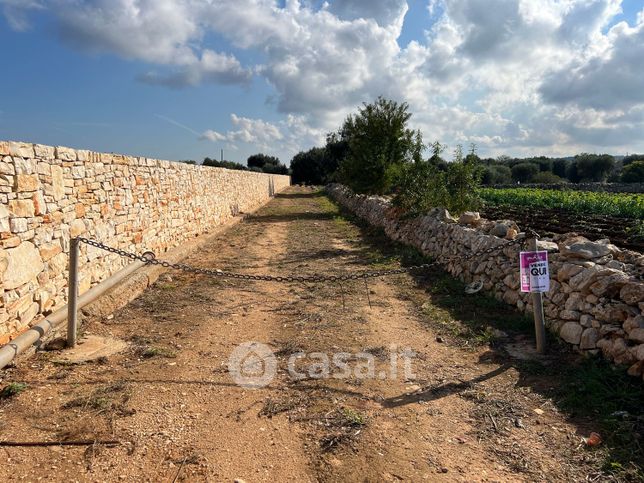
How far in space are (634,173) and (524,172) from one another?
60.2ft

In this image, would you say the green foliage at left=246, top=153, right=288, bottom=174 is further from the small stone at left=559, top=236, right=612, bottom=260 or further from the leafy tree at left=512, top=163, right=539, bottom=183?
the small stone at left=559, top=236, right=612, bottom=260

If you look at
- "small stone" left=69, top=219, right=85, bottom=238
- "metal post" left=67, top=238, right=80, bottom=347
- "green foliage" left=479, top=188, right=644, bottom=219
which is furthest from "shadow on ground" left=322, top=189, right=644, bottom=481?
"green foliage" left=479, top=188, right=644, bottom=219

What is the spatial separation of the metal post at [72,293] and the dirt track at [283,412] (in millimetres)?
321

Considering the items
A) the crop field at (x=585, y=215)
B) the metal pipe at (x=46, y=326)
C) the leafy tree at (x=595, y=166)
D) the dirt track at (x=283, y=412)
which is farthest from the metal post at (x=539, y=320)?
the leafy tree at (x=595, y=166)

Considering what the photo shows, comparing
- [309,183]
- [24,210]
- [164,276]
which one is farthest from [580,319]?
[309,183]

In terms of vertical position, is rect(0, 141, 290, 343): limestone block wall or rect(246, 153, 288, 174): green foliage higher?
rect(246, 153, 288, 174): green foliage

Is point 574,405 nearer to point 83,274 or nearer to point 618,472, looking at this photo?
point 618,472

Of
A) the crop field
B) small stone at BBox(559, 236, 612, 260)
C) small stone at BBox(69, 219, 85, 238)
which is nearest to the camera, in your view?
small stone at BBox(559, 236, 612, 260)

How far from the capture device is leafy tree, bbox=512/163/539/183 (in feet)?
221

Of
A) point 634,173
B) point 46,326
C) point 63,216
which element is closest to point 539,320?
point 46,326

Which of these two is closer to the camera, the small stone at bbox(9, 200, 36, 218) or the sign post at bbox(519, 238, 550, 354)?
the small stone at bbox(9, 200, 36, 218)

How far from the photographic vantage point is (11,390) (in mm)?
3668

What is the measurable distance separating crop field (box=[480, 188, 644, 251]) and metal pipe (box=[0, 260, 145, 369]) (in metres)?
9.69

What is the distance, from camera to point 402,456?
3.02m
